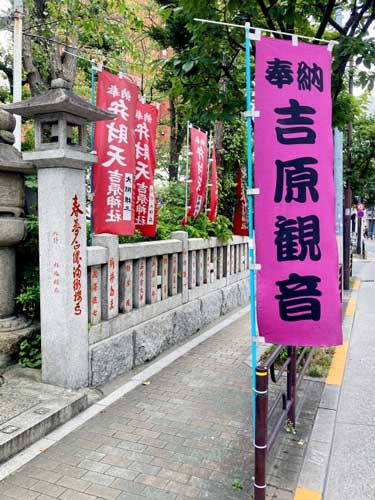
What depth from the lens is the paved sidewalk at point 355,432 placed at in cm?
372

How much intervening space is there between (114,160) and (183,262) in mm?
2927

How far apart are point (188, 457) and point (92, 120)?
3.89 m

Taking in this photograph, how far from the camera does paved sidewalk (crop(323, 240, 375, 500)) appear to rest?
12.2 ft

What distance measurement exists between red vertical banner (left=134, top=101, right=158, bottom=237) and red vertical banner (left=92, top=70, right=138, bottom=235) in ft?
1.50

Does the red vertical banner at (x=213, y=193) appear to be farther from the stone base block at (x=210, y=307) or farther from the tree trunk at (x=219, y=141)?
the tree trunk at (x=219, y=141)

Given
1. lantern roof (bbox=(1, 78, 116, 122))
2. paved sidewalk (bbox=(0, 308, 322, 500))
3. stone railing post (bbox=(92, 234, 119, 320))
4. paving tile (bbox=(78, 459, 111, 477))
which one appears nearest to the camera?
paved sidewalk (bbox=(0, 308, 322, 500))

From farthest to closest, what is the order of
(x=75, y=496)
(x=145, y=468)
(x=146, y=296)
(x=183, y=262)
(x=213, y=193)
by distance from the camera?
(x=213, y=193)
(x=183, y=262)
(x=146, y=296)
(x=145, y=468)
(x=75, y=496)

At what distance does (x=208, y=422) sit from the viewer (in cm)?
475

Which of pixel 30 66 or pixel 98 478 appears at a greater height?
pixel 30 66

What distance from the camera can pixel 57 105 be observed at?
483cm

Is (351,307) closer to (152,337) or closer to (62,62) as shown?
(152,337)

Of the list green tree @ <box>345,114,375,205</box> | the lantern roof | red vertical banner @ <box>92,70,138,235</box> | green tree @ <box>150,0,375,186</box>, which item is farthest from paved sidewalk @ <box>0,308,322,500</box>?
green tree @ <box>345,114,375,205</box>

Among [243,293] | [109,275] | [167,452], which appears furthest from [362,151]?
[167,452]

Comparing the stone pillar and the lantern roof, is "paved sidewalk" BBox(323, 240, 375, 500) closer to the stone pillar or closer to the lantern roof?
the stone pillar
